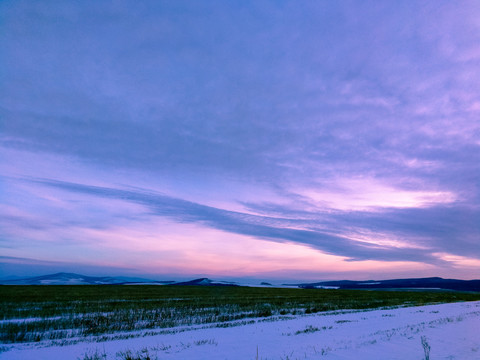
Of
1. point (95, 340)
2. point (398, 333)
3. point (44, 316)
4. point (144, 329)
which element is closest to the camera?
point (95, 340)

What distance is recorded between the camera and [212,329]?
16062 mm

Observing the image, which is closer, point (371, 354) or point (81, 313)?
point (371, 354)

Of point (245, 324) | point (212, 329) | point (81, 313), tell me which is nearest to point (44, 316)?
point (81, 313)

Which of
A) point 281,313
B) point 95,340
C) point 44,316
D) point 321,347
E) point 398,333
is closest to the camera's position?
point 321,347

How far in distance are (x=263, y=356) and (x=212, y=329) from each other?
6.77m

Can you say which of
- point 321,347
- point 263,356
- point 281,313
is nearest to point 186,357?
point 263,356

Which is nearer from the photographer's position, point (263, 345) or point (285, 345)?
point (285, 345)

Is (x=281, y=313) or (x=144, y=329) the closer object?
(x=144, y=329)

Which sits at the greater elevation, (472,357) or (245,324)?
(472,357)

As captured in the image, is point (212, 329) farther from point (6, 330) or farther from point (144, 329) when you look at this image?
point (6, 330)

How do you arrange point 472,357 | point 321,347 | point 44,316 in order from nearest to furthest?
point 472,357
point 321,347
point 44,316

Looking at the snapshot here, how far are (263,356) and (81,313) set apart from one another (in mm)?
17086

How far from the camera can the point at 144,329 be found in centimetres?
1591

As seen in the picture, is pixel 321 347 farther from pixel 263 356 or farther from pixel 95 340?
pixel 95 340
